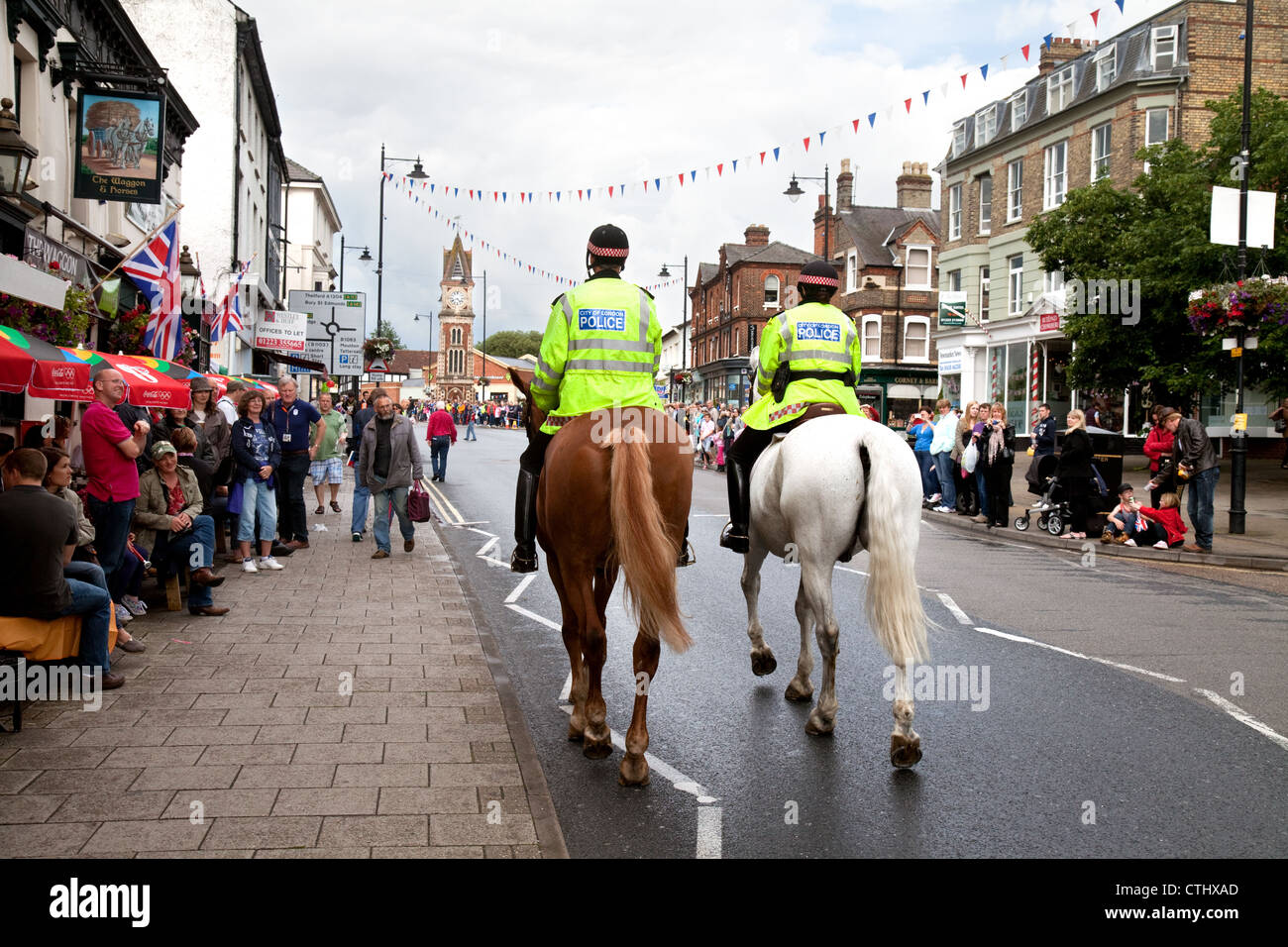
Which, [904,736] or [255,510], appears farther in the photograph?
[255,510]

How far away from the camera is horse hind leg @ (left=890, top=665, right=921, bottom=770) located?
17.1 feet

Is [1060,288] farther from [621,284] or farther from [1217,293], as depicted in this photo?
[621,284]

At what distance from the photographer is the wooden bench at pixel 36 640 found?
580 cm

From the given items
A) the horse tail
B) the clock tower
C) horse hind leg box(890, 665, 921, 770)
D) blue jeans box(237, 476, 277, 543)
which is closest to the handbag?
blue jeans box(237, 476, 277, 543)

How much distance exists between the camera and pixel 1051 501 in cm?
1675

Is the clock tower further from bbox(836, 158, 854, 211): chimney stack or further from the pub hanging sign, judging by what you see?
the pub hanging sign

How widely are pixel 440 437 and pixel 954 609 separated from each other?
17354 mm

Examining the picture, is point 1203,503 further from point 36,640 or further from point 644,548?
point 36,640

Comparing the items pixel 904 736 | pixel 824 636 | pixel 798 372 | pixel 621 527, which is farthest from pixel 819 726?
pixel 798 372

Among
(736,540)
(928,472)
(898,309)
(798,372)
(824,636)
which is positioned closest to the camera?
(824,636)

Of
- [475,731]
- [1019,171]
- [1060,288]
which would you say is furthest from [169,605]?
[1019,171]

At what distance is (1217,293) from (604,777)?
15318mm

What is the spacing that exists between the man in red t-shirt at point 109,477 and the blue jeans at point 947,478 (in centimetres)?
1490

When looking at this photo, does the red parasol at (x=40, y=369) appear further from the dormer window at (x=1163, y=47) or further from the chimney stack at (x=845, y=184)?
the chimney stack at (x=845, y=184)
